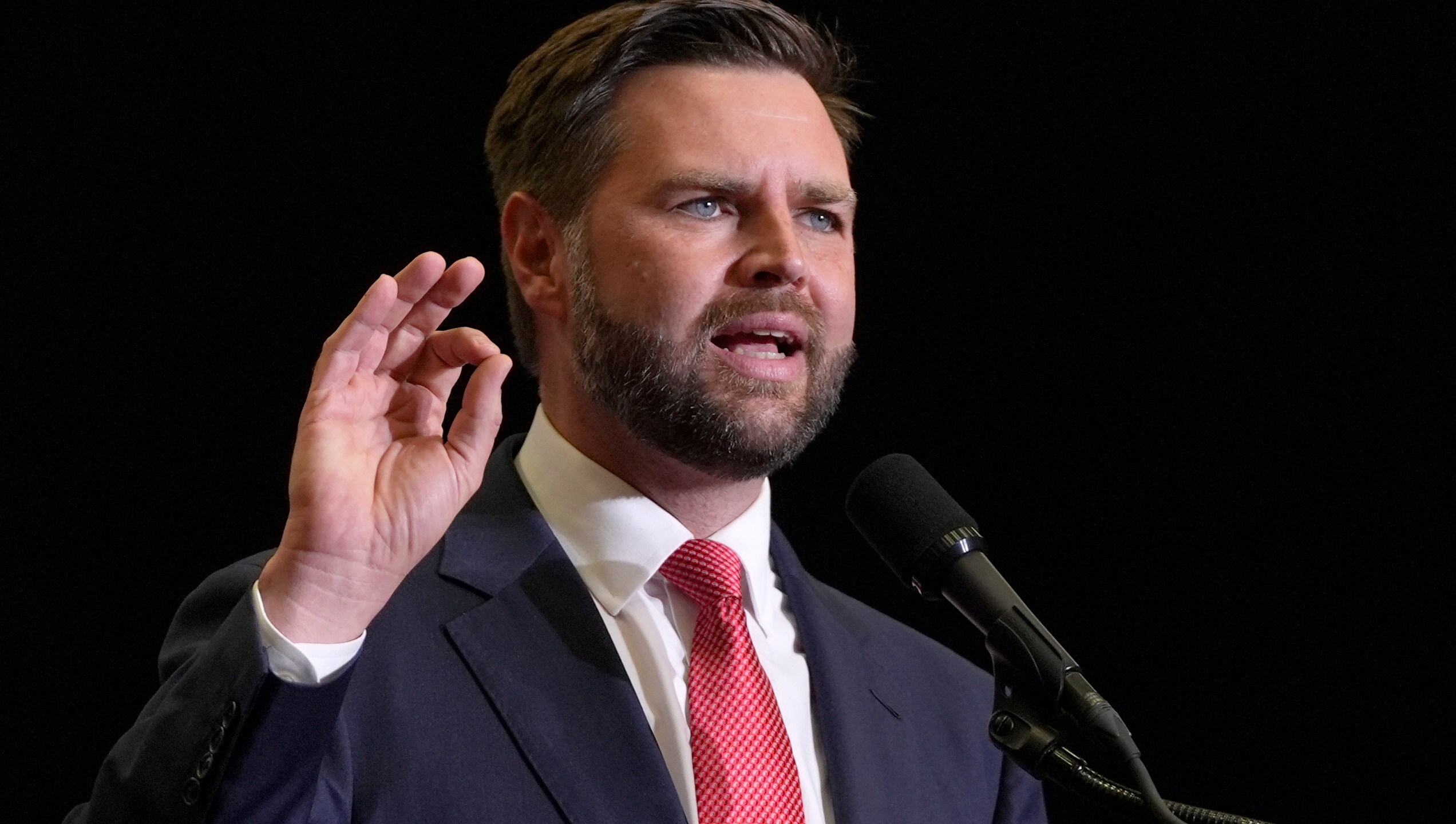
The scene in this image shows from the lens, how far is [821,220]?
2.32 metres

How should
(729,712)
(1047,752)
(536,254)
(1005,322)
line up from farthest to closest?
(1005,322)
(536,254)
(729,712)
(1047,752)

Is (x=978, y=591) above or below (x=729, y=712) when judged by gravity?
above

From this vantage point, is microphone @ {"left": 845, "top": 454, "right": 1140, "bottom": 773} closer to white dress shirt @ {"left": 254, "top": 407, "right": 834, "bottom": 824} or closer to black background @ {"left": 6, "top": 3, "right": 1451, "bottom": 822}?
white dress shirt @ {"left": 254, "top": 407, "right": 834, "bottom": 824}

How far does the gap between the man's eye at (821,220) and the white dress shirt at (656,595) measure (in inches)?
17.6

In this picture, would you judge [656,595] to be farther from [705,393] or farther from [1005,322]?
[1005,322]

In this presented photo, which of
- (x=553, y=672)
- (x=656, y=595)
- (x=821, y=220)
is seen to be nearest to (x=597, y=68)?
(x=821, y=220)

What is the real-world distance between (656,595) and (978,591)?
25.6 inches

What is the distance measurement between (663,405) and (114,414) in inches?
46.2

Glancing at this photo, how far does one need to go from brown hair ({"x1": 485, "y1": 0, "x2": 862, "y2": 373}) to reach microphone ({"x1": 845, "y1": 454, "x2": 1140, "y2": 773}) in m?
0.81

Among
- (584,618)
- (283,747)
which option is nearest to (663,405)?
(584,618)

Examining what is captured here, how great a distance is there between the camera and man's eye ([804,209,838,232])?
230 cm

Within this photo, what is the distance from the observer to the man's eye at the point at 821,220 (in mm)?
2297

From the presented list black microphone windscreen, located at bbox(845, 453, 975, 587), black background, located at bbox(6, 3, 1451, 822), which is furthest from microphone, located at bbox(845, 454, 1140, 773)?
black background, located at bbox(6, 3, 1451, 822)

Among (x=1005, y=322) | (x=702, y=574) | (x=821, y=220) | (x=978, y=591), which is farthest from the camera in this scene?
(x=1005, y=322)
